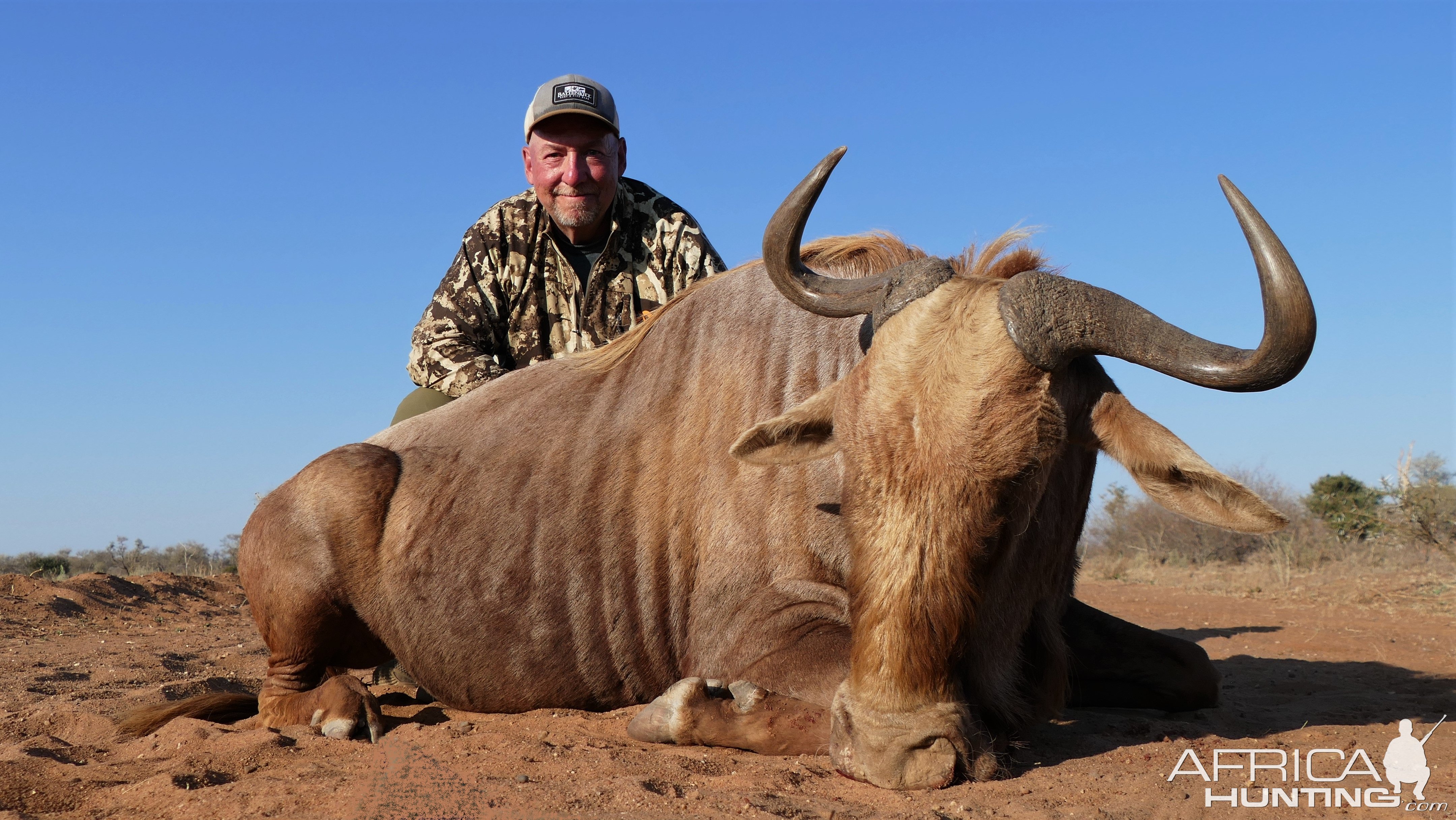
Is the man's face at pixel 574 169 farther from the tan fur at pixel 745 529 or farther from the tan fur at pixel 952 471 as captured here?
the tan fur at pixel 952 471

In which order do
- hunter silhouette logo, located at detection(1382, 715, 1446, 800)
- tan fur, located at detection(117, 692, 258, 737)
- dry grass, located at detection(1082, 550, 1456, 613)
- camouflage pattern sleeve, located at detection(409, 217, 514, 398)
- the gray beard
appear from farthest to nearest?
dry grass, located at detection(1082, 550, 1456, 613)
the gray beard
camouflage pattern sleeve, located at detection(409, 217, 514, 398)
tan fur, located at detection(117, 692, 258, 737)
hunter silhouette logo, located at detection(1382, 715, 1446, 800)

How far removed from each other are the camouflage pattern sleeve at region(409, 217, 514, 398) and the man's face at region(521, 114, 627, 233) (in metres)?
0.45

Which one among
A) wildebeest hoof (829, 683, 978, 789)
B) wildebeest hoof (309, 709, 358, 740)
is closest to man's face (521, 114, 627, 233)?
wildebeest hoof (309, 709, 358, 740)

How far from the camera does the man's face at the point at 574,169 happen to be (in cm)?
709

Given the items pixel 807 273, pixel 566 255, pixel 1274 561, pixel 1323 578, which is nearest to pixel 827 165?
pixel 807 273

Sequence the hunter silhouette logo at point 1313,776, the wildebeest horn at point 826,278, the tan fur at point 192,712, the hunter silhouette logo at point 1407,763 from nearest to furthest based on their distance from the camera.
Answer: the hunter silhouette logo at point 1313,776 < the hunter silhouette logo at point 1407,763 < the wildebeest horn at point 826,278 < the tan fur at point 192,712

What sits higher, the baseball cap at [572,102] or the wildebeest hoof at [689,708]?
the baseball cap at [572,102]

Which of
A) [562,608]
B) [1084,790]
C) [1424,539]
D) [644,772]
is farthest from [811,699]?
[1424,539]

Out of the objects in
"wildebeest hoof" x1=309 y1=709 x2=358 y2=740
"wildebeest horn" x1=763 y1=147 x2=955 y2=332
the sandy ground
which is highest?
"wildebeest horn" x1=763 y1=147 x2=955 y2=332

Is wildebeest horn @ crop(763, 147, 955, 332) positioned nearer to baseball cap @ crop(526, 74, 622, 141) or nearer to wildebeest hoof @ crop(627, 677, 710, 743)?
wildebeest hoof @ crop(627, 677, 710, 743)

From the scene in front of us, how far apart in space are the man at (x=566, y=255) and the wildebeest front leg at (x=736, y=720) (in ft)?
11.3

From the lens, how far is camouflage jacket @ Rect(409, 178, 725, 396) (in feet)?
23.4

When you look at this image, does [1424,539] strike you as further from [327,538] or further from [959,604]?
[327,538]

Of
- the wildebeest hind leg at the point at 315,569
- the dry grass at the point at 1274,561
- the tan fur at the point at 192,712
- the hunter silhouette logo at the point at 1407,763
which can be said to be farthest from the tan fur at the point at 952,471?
the dry grass at the point at 1274,561
